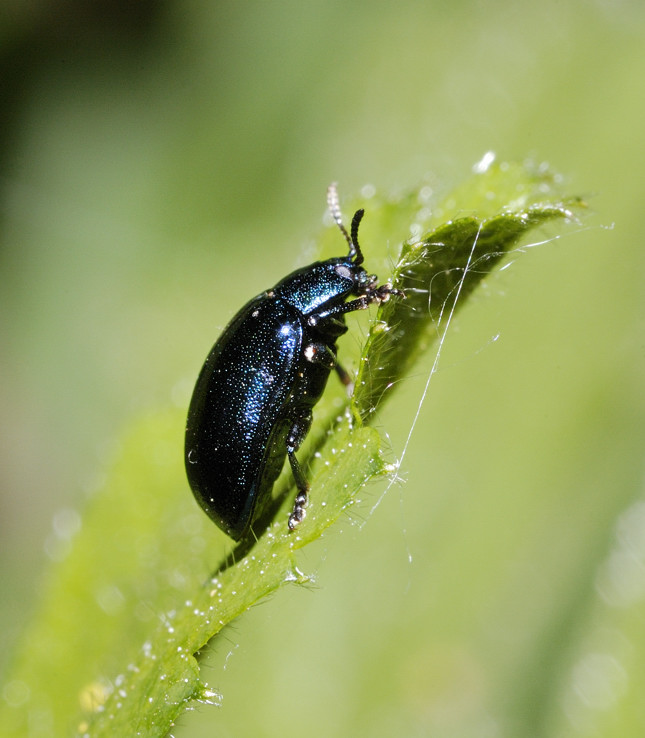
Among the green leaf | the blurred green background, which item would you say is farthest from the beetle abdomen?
the blurred green background

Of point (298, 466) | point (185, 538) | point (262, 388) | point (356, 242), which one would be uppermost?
point (356, 242)

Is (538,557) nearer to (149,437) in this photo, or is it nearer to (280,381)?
(280,381)

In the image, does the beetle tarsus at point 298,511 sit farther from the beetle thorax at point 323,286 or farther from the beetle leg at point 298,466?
the beetle thorax at point 323,286

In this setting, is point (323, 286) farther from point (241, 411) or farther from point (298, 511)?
point (298, 511)

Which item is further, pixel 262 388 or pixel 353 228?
pixel 353 228

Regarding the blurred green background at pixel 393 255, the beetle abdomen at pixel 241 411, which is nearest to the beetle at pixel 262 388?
the beetle abdomen at pixel 241 411

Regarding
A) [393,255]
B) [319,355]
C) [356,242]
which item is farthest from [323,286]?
[393,255]
